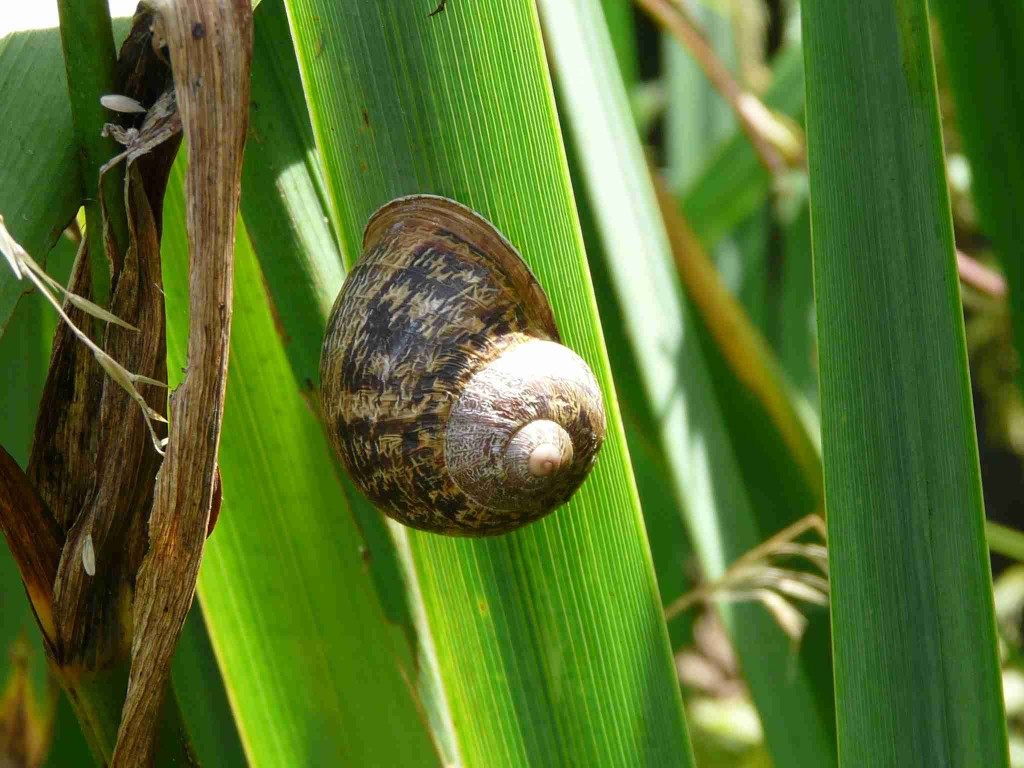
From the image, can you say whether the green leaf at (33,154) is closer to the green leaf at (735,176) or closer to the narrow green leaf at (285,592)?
the narrow green leaf at (285,592)

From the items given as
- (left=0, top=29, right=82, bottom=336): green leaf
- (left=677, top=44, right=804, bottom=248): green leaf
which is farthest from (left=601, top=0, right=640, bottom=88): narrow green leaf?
(left=0, top=29, right=82, bottom=336): green leaf

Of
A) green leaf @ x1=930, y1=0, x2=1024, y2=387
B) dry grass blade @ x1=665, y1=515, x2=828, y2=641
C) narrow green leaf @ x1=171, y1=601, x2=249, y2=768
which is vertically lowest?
dry grass blade @ x1=665, y1=515, x2=828, y2=641

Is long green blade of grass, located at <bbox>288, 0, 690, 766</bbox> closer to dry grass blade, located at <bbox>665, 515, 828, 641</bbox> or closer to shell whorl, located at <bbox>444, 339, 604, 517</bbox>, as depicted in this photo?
shell whorl, located at <bbox>444, 339, 604, 517</bbox>

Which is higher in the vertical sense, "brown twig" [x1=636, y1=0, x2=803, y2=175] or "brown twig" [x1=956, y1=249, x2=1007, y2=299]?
"brown twig" [x1=636, y1=0, x2=803, y2=175]

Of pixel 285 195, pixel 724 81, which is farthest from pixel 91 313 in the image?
pixel 724 81

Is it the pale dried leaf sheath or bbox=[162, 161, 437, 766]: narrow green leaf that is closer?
the pale dried leaf sheath

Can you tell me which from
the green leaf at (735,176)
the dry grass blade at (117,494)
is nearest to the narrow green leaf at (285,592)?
the dry grass blade at (117,494)
